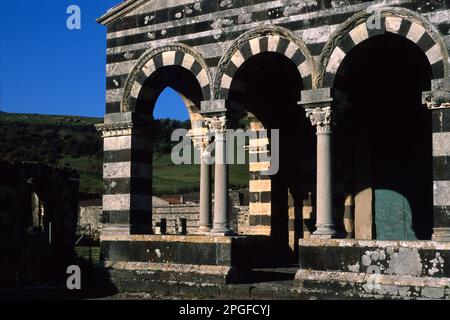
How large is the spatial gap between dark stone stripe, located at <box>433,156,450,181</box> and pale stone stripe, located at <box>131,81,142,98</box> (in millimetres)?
6590

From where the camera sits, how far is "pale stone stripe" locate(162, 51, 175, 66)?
15148 mm

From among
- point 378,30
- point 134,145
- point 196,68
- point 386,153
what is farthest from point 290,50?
point 134,145

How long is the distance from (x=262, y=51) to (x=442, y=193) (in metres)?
4.40

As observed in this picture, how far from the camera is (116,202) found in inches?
608

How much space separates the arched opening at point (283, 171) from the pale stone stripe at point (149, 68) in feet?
8.75

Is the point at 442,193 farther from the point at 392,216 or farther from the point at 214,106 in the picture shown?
the point at 214,106

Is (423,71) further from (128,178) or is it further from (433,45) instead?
(128,178)

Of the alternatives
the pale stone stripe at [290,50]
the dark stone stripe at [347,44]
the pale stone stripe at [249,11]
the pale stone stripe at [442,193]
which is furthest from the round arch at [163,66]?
the pale stone stripe at [442,193]

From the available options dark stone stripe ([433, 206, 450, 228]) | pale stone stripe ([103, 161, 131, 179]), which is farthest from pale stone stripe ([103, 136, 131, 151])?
dark stone stripe ([433, 206, 450, 228])

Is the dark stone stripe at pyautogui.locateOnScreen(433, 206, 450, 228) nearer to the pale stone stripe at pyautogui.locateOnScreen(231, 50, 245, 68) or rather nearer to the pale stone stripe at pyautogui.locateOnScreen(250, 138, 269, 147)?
the pale stone stripe at pyautogui.locateOnScreen(231, 50, 245, 68)

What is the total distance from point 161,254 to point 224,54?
13.8 ft

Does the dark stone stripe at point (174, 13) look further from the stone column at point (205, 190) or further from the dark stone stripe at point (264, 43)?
the stone column at point (205, 190)
